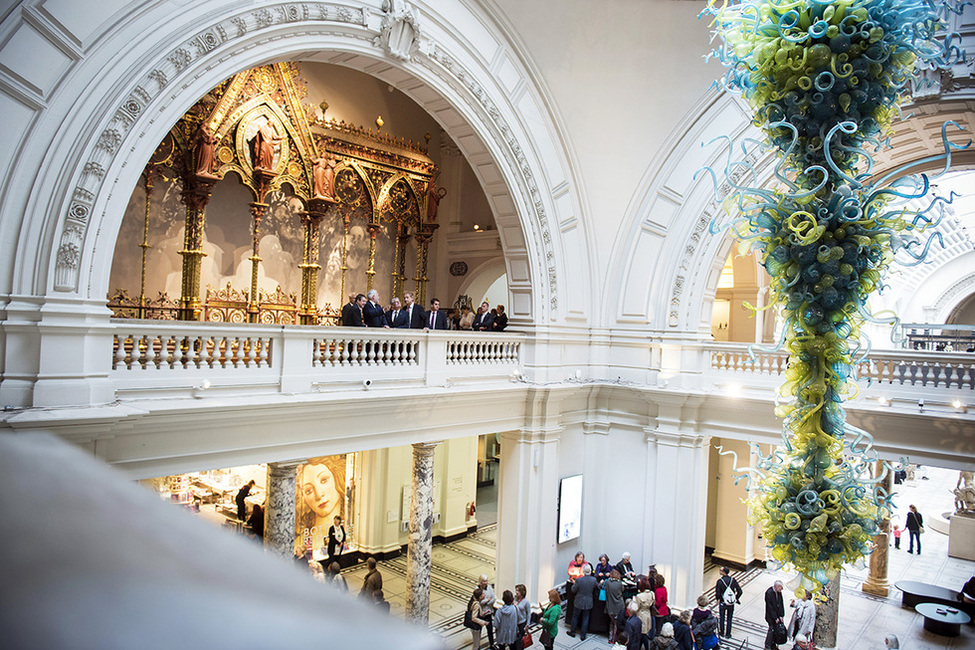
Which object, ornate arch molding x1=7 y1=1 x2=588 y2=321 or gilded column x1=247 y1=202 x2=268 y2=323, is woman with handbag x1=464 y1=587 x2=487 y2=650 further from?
gilded column x1=247 y1=202 x2=268 y2=323

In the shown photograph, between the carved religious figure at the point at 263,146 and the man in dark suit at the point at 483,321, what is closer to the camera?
the carved religious figure at the point at 263,146

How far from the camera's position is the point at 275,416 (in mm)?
8547

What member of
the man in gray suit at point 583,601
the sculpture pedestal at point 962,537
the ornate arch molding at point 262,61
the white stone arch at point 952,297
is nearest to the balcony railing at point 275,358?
the ornate arch molding at point 262,61

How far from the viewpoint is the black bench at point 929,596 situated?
13109mm

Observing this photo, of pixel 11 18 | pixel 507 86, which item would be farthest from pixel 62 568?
pixel 507 86

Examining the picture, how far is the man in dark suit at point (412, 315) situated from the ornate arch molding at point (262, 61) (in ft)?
6.62

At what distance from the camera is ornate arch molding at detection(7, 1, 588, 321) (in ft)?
22.3

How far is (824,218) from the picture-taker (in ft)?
19.2

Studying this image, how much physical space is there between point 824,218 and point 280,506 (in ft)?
23.3

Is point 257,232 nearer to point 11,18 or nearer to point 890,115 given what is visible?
point 11,18

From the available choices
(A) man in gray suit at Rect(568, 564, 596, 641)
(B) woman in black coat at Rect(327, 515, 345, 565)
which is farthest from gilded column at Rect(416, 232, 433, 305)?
(A) man in gray suit at Rect(568, 564, 596, 641)

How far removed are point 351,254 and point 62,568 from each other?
13.7 metres

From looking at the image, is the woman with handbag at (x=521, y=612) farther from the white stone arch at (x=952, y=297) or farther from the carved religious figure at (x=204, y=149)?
the white stone arch at (x=952, y=297)

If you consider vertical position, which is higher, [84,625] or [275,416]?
[84,625]
